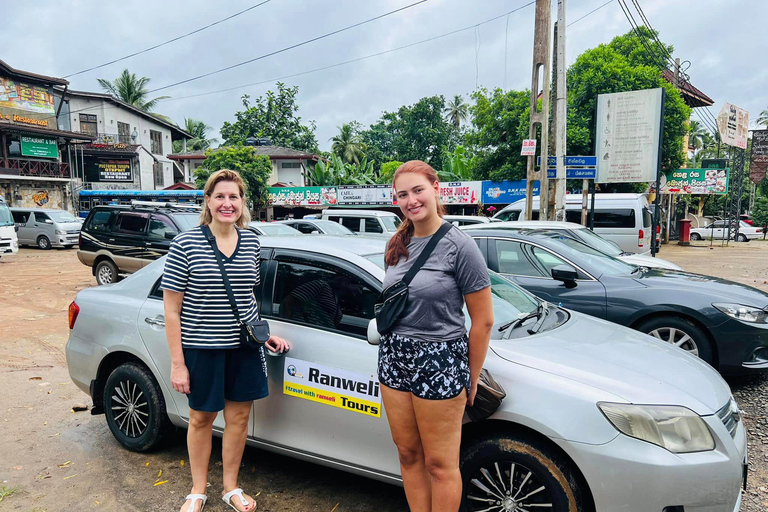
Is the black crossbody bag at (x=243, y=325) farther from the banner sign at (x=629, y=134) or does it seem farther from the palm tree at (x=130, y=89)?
the palm tree at (x=130, y=89)

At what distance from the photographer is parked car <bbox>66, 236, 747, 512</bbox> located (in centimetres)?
221

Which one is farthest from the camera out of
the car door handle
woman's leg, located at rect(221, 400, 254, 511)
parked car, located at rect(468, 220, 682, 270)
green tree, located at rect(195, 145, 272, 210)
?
green tree, located at rect(195, 145, 272, 210)

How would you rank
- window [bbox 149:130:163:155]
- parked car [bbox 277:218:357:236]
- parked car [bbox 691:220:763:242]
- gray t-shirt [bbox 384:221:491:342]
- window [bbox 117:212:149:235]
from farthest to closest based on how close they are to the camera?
window [bbox 149:130:163:155]
parked car [bbox 691:220:763:242]
parked car [bbox 277:218:357:236]
window [bbox 117:212:149:235]
gray t-shirt [bbox 384:221:491:342]

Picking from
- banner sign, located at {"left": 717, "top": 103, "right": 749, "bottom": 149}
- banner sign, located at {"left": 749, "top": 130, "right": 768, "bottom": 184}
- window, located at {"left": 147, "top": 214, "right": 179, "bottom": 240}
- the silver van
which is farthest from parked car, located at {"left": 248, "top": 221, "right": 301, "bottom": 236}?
banner sign, located at {"left": 749, "top": 130, "right": 768, "bottom": 184}

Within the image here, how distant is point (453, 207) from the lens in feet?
77.0

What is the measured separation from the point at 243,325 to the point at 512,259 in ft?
12.5

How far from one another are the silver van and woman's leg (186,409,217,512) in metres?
21.8

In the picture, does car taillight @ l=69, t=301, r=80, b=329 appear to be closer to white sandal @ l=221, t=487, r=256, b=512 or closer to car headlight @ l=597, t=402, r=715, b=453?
white sandal @ l=221, t=487, r=256, b=512

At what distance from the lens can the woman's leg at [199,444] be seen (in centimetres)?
282

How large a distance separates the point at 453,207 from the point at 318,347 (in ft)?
69.3

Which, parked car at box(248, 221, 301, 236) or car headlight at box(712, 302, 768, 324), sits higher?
parked car at box(248, 221, 301, 236)

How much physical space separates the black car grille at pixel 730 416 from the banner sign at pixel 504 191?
19.6 meters

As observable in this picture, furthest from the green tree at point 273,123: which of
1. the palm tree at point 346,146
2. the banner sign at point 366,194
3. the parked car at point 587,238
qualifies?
the parked car at point 587,238

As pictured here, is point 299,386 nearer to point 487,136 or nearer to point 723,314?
point 723,314
